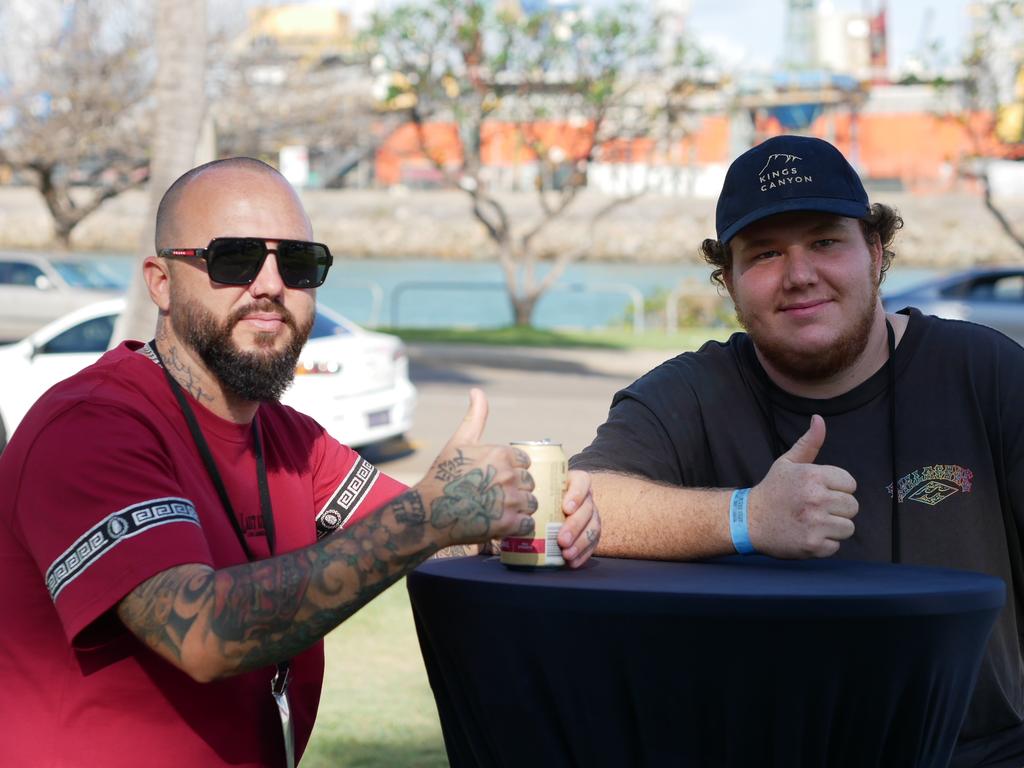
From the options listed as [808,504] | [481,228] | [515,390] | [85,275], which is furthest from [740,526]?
[481,228]

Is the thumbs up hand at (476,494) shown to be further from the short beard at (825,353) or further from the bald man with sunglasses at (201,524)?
the short beard at (825,353)

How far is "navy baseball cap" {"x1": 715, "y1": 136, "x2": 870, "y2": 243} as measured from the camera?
117 inches

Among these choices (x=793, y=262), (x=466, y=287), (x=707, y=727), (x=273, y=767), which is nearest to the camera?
(x=707, y=727)

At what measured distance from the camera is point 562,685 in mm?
2324

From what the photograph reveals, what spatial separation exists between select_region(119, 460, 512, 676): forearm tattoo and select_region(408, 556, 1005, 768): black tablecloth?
0.52 ft

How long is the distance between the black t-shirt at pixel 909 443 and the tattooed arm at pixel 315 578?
751 millimetres

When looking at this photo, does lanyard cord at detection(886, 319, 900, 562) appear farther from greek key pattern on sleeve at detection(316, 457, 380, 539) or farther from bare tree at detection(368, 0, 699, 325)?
bare tree at detection(368, 0, 699, 325)

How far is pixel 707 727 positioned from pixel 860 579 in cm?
39

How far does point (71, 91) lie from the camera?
85.6 feet

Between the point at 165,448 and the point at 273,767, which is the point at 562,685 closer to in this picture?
the point at 273,767

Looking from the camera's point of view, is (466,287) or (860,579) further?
(466,287)

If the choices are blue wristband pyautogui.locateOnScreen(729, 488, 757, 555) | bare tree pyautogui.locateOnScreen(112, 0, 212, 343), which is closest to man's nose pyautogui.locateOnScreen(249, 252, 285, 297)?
blue wristband pyautogui.locateOnScreen(729, 488, 757, 555)

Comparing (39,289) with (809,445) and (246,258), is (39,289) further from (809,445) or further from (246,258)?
(809,445)

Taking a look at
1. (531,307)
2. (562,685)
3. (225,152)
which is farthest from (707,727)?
(225,152)
